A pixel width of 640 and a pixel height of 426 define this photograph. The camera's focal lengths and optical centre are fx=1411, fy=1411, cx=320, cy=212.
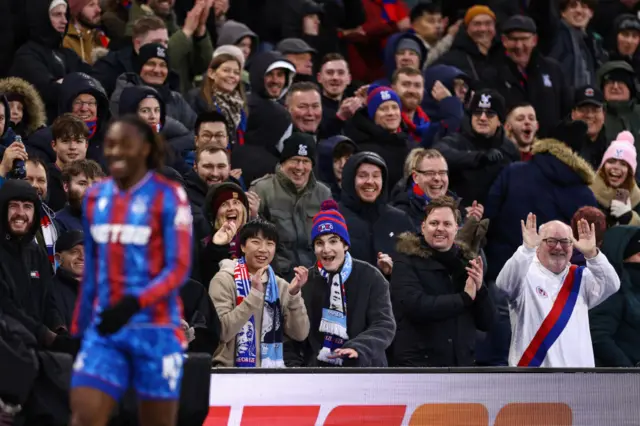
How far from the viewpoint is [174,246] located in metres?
6.54

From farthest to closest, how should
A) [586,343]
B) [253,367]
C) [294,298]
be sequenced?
[586,343] < [294,298] < [253,367]

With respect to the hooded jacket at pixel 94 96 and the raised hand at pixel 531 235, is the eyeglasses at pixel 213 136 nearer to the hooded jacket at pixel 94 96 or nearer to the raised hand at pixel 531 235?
the hooded jacket at pixel 94 96

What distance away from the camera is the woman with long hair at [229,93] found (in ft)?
40.5

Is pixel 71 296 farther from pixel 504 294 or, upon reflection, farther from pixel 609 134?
pixel 609 134

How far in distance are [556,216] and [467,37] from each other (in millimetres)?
3737

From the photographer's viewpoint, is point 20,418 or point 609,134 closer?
point 20,418

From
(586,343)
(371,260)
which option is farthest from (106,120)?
(586,343)

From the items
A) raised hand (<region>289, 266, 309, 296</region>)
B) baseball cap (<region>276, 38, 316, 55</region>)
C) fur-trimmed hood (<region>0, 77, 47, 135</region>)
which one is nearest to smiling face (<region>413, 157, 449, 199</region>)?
raised hand (<region>289, 266, 309, 296</region>)

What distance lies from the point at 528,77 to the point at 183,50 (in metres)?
3.81

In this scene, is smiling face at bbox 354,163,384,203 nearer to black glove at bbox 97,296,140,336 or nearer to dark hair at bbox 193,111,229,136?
dark hair at bbox 193,111,229,136

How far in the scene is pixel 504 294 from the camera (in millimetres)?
10469

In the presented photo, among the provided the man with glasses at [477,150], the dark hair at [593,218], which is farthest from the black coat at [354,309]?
the man with glasses at [477,150]

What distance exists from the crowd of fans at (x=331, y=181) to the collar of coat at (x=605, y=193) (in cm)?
2

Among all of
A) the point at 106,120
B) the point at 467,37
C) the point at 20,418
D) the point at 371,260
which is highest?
the point at 467,37
